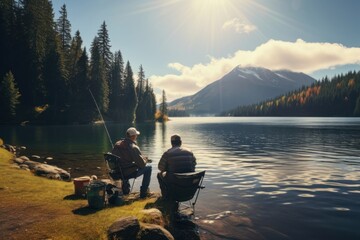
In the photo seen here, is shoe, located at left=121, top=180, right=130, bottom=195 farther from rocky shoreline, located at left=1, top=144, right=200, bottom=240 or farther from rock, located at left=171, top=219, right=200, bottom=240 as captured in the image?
rock, located at left=171, top=219, right=200, bottom=240

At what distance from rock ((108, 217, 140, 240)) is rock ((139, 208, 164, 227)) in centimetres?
98

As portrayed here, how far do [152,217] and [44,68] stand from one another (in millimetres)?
90941

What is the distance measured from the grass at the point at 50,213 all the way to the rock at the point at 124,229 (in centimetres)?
26

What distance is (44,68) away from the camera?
88.3 m

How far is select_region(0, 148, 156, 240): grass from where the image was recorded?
27.2ft

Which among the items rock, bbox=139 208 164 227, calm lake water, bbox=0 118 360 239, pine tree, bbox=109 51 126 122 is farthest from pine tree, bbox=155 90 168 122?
rock, bbox=139 208 164 227

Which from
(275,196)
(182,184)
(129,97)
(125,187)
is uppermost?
(129,97)

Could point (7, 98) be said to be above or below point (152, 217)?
above

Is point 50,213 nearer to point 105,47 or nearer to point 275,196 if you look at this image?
point 275,196

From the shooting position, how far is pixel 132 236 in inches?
334

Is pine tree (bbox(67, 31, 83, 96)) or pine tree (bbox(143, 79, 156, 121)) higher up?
pine tree (bbox(67, 31, 83, 96))

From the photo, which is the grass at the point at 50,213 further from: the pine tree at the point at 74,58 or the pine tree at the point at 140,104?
the pine tree at the point at 140,104

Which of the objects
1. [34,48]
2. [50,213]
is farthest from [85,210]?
[34,48]

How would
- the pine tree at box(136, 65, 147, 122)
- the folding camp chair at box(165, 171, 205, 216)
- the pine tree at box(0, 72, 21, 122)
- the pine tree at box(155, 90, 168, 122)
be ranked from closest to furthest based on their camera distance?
1. the folding camp chair at box(165, 171, 205, 216)
2. the pine tree at box(0, 72, 21, 122)
3. the pine tree at box(136, 65, 147, 122)
4. the pine tree at box(155, 90, 168, 122)
